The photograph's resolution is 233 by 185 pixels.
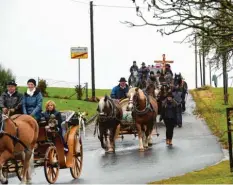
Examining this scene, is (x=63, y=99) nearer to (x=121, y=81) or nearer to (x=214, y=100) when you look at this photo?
(x=214, y=100)

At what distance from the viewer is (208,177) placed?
17.7 metres

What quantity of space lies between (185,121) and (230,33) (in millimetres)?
23405

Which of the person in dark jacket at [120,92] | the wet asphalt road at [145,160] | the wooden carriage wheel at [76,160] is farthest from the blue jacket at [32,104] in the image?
the person in dark jacket at [120,92]

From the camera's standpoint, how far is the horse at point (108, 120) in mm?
25498

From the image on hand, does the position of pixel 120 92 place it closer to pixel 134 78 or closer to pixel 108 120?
pixel 108 120

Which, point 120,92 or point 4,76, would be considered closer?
point 120,92

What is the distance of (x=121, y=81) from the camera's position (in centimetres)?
2762

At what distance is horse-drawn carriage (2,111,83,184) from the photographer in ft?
54.1

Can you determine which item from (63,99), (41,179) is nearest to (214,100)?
(63,99)

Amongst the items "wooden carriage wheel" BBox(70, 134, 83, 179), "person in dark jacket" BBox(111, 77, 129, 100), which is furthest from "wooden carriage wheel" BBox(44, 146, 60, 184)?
"person in dark jacket" BBox(111, 77, 129, 100)

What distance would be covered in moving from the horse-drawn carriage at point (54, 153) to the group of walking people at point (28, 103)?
0.23m

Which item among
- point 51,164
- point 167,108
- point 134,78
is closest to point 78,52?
point 134,78

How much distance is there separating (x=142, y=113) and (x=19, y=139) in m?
11.3

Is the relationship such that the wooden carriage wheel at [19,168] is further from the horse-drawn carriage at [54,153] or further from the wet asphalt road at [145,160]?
the wet asphalt road at [145,160]
